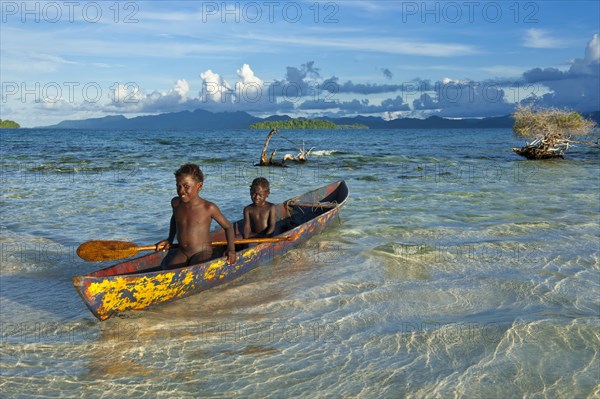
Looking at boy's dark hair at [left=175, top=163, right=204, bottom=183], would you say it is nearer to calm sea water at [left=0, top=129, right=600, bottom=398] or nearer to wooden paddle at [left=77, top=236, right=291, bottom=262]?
wooden paddle at [left=77, top=236, right=291, bottom=262]

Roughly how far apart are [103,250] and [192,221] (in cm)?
150

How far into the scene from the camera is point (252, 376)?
202 inches

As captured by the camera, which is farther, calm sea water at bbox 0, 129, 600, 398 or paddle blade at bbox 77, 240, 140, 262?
paddle blade at bbox 77, 240, 140, 262

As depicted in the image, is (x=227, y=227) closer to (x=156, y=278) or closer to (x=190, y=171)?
(x=190, y=171)

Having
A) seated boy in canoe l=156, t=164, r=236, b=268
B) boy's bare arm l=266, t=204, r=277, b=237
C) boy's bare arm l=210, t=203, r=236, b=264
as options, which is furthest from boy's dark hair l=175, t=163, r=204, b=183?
boy's bare arm l=266, t=204, r=277, b=237

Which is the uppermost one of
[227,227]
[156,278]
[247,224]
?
[227,227]

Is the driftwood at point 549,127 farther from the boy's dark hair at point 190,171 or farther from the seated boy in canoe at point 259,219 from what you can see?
the boy's dark hair at point 190,171

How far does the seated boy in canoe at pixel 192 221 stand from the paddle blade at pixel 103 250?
0.61m

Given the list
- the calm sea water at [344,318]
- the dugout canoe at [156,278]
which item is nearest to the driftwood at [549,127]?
the calm sea water at [344,318]

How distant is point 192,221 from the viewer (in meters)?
7.19

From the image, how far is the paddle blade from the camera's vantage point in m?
7.52

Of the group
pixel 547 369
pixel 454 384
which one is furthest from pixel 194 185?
pixel 547 369

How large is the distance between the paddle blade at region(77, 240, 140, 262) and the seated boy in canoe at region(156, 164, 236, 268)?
613 mm

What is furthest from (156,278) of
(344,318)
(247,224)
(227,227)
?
(247,224)
